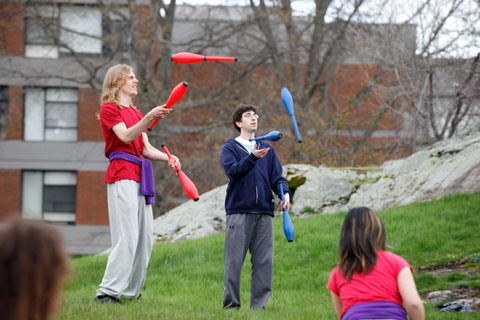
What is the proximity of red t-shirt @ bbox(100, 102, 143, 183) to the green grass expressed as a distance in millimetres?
1165

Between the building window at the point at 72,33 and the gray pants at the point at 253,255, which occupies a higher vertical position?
the building window at the point at 72,33

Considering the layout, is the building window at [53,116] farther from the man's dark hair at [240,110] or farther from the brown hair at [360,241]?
the brown hair at [360,241]

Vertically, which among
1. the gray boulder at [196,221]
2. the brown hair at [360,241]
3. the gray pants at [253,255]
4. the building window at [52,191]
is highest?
the brown hair at [360,241]

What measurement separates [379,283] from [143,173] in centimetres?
292

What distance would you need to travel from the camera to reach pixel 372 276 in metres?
3.67

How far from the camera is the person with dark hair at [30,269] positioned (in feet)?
6.59

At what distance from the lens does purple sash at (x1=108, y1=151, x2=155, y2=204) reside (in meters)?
5.92

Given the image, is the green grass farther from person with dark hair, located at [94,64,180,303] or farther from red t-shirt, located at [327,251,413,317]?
red t-shirt, located at [327,251,413,317]

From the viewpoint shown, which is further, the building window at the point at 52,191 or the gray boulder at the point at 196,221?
the building window at the point at 52,191

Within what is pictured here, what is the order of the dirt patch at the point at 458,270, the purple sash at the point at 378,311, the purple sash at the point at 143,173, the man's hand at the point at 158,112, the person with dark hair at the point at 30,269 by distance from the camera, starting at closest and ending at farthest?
the person with dark hair at the point at 30,269, the purple sash at the point at 378,311, the man's hand at the point at 158,112, the purple sash at the point at 143,173, the dirt patch at the point at 458,270

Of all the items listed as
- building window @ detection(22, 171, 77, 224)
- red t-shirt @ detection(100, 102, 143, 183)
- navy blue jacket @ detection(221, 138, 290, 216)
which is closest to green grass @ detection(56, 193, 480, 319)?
navy blue jacket @ detection(221, 138, 290, 216)

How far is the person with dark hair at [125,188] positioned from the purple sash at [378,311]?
2.70 metres

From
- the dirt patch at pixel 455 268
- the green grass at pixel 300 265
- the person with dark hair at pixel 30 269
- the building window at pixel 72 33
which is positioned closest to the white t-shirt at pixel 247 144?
the green grass at pixel 300 265

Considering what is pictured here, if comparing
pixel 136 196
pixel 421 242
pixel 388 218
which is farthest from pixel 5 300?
pixel 388 218
